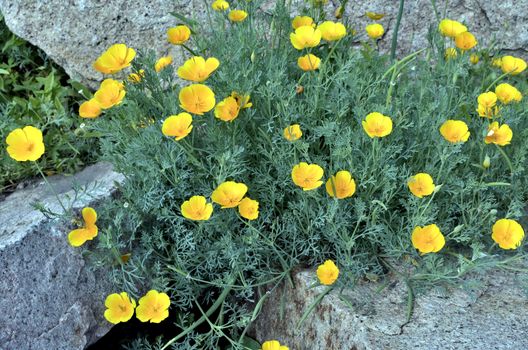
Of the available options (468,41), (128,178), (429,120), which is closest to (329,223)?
(429,120)

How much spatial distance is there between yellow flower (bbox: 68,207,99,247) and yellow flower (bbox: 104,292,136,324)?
0.19m

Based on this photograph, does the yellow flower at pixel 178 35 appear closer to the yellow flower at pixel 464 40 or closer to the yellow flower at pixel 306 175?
the yellow flower at pixel 306 175

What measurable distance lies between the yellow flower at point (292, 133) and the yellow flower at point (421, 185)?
37 cm

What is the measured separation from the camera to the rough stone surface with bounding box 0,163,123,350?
2.20 metres

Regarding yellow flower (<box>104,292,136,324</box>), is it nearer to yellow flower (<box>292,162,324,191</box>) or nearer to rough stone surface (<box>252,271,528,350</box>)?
rough stone surface (<box>252,271,528,350</box>)

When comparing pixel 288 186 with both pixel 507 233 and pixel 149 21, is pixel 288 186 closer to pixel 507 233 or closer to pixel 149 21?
pixel 507 233

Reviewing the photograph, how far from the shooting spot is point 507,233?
2.13m

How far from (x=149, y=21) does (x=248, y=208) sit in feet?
5.00

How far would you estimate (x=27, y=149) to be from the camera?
88.6 inches

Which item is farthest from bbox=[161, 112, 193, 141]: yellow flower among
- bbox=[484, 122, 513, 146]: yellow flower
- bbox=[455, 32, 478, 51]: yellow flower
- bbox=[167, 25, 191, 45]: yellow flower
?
bbox=[455, 32, 478, 51]: yellow flower

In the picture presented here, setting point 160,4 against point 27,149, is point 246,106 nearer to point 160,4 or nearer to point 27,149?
point 27,149

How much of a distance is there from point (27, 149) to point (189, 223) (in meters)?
0.58

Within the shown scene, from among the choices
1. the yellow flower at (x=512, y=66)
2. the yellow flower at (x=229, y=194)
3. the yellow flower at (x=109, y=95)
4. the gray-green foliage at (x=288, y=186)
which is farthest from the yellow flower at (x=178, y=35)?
the yellow flower at (x=512, y=66)

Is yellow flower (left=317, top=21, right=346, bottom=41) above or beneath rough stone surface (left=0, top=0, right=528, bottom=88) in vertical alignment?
above
